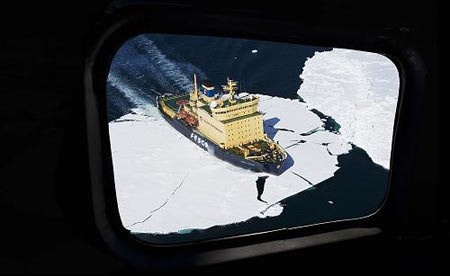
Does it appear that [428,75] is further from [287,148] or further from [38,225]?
[287,148]

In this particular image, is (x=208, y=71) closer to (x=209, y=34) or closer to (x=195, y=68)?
(x=195, y=68)

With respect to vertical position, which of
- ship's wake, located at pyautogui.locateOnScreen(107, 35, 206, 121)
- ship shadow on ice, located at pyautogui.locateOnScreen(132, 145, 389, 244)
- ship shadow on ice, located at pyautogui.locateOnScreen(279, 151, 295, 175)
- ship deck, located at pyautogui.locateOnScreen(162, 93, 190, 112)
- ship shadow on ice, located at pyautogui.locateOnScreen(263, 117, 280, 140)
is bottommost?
ship shadow on ice, located at pyautogui.locateOnScreen(132, 145, 389, 244)

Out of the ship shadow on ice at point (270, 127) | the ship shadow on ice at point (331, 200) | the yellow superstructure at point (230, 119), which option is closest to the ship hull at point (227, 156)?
the yellow superstructure at point (230, 119)

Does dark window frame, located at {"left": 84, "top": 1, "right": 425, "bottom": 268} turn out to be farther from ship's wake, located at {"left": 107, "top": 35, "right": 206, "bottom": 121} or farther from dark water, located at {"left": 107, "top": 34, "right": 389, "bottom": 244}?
ship's wake, located at {"left": 107, "top": 35, "right": 206, "bottom": 121}

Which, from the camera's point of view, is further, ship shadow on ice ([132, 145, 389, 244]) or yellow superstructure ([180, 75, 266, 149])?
yellow superstructure ([180, 75, 266, 149])

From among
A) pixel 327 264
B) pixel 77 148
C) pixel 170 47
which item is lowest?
pixel 327 264

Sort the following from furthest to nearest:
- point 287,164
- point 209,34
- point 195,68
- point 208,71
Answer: point 195,68
point 208,71
point 287,164
point 209,34

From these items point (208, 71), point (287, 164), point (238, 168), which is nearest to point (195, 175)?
point (238, 168)

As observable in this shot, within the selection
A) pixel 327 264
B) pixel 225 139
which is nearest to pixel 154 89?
pixel 225 139

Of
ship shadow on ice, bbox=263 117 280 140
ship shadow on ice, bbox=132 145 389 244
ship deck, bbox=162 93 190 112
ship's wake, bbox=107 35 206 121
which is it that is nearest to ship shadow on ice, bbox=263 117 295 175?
ship shadow on ice, bbox=263 117 280 140
